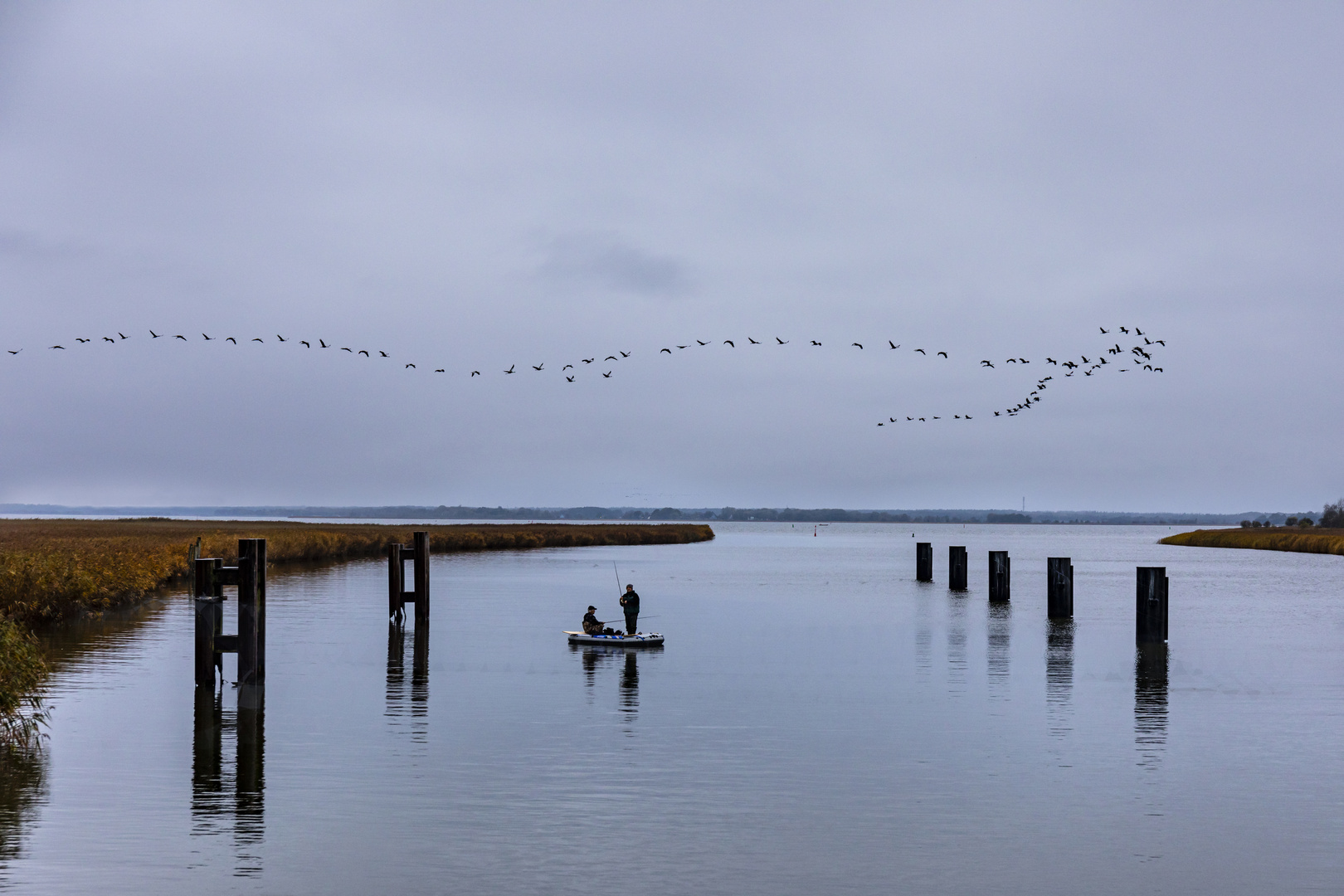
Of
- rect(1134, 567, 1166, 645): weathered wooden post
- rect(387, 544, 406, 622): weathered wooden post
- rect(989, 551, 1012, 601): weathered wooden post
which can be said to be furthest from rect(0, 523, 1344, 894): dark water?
rect(989, 551, 1012, 601): weathered wooden post

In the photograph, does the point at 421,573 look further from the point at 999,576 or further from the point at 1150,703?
the point at 999,576

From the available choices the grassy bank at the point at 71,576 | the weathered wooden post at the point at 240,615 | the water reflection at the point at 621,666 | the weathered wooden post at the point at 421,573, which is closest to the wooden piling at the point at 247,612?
the weathered wooden post at the point at 240,615

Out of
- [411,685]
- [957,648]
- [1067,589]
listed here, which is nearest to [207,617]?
[411,685]

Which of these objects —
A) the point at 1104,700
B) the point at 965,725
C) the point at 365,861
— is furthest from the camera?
the point at 1104,700

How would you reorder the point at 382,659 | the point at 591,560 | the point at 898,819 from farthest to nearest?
the point at 591,560 → the point at 382,659 → the point at 898,819

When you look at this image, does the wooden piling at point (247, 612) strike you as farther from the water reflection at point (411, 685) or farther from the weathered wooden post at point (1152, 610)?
the weathered wooden post at point (1152, 610)

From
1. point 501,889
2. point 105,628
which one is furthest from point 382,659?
point 501,889

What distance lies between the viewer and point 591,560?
97.8 metres

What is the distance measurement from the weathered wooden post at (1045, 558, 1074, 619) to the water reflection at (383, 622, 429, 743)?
23063 mm

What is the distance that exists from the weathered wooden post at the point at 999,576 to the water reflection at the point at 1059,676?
788cm

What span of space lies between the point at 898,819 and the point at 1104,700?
1313 centimetres

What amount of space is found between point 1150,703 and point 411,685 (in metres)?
16.2

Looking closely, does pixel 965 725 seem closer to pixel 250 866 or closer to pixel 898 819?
pixel 898 819

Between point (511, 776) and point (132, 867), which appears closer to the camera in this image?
point (132, 867)
